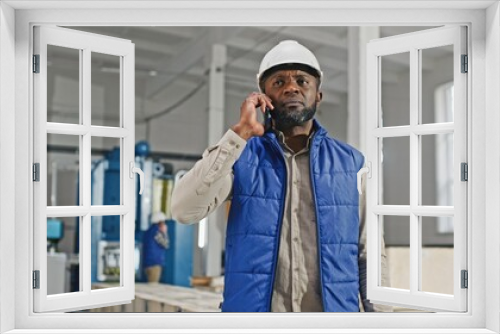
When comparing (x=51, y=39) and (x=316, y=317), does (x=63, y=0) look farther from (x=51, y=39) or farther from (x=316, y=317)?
(x=316, y=317)

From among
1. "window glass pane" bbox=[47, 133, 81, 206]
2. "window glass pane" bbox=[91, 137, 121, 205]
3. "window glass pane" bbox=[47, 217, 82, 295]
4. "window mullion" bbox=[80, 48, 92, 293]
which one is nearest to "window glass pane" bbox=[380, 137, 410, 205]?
"window glass pane" bbox=[91, 137, 121, 205]

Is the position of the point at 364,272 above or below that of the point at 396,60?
below

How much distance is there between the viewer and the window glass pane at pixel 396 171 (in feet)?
33.2

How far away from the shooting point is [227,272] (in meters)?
2.66

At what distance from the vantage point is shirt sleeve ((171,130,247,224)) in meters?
2.42

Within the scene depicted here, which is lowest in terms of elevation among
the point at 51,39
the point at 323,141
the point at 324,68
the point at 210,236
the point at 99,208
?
the point at 210,236

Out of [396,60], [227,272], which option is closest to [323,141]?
[227,272]

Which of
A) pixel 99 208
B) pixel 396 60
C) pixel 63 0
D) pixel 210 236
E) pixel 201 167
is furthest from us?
pixel 396 60

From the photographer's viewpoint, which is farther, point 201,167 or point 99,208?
point 201,167

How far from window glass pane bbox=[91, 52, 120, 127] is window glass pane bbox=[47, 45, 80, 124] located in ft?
1.08

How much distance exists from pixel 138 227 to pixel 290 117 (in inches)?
224

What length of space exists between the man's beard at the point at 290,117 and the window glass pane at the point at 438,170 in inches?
257

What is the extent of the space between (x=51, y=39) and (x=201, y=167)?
0.71 m

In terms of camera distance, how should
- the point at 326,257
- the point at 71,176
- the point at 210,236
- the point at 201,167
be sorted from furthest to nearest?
the point at 71,176 < the point at 210,236 < the point at 326,257 < the point at 201,167
